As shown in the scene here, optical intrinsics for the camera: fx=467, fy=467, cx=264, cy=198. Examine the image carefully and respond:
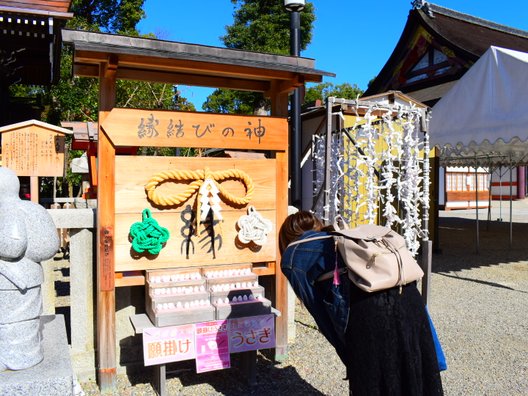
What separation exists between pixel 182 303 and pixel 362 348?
1677mm

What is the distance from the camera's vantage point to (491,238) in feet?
40.8

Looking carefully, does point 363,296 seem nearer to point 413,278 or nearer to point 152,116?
point 413,278

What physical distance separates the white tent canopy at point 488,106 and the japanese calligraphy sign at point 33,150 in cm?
567

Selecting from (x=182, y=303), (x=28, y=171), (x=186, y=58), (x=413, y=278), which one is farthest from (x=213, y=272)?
(x=28, y=171)

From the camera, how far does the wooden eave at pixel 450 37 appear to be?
1255 cm

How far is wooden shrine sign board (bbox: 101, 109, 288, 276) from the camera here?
3.41 m

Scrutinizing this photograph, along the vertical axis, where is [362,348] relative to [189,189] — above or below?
below

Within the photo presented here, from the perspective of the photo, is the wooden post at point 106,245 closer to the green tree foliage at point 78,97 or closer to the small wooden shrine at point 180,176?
the small wooden shrine at point 180,176

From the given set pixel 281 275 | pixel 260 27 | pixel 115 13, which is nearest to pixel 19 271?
pixel 281 275

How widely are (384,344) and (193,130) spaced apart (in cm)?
218

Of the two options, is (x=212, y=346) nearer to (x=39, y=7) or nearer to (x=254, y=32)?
(x=39, y=7)

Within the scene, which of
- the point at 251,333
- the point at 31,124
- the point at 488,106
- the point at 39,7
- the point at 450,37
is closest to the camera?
the point at 251,333

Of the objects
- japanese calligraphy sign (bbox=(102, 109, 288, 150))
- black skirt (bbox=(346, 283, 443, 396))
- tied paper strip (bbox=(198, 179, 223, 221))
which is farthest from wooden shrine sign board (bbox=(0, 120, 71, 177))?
black skirt (bbox=(346, 283, 443, 396))

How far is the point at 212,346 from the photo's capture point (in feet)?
11.2
